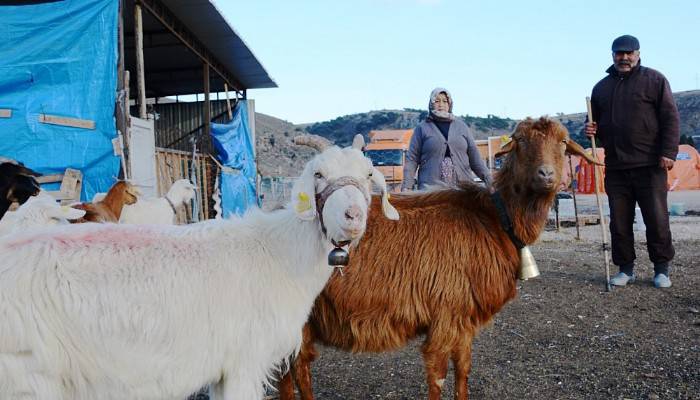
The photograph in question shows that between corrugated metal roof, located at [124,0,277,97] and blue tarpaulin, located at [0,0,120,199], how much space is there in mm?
3348

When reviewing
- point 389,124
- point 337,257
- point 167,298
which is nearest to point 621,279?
point 337,257

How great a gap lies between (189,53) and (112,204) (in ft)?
31.2

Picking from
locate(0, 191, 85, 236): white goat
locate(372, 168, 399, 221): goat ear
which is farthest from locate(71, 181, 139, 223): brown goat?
locate(372, 168, 399, 221): goat ear

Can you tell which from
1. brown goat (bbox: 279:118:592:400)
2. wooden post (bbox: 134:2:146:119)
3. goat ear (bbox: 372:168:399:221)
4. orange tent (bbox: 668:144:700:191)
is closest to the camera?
goat ear (bbox: 372:168:399:221)

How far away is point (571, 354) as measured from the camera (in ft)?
16.8

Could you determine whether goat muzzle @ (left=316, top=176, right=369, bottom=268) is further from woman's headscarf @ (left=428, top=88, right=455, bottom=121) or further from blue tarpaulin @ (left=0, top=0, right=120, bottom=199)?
blue tarpaulin @ (left=0, top=0, right=120, bottom=199)

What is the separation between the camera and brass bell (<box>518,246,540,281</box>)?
414 centimetres

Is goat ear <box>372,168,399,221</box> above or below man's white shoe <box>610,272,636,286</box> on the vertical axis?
above

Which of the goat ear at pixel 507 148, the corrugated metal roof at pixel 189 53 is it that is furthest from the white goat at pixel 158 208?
the goat ear at pixel 507 148

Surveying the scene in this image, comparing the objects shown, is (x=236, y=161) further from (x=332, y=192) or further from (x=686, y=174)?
(x=686, y=174)

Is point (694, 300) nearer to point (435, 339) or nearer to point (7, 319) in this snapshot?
point (435, 339)

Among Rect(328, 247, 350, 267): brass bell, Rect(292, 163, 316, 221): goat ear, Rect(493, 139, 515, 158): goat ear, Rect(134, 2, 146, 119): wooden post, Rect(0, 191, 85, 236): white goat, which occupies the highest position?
Rect(134, 2, 146, 119): wooden post

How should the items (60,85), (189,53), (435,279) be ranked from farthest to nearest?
(189,53), (60,85), (435,279)

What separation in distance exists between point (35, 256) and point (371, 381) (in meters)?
2.92
